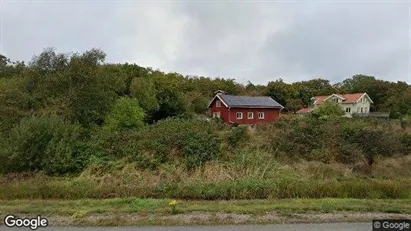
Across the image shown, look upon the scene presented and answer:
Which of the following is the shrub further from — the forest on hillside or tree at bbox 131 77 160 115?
tree at bbox 131 77 160 115

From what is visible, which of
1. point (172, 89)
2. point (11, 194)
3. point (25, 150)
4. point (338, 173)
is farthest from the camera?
point (172, 89)

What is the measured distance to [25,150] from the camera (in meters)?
13.1

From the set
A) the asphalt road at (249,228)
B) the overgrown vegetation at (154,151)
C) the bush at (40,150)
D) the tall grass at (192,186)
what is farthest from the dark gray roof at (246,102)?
the asphalt road at (249,228)

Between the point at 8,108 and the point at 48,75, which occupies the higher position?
the point at 48,75

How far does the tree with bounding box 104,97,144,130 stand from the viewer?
2025cm

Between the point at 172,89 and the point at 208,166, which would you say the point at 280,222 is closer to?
the point at 208,166

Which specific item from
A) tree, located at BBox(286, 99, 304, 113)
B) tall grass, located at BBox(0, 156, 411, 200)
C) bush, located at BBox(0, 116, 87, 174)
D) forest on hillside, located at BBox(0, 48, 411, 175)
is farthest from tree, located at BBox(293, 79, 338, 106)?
bush, located at BBox(0, 116, 87, 174)

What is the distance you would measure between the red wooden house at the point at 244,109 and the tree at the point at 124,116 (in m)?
19.2

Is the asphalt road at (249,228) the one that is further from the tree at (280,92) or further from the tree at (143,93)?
the tree at (280,92)

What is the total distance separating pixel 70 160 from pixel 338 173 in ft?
41.9

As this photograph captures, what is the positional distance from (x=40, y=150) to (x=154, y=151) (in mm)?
5147

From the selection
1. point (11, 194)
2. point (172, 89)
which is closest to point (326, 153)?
point (11, 194)

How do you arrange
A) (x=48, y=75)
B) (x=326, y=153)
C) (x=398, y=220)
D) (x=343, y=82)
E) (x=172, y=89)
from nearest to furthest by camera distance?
(x=398, y=220) < (x=326, y=153) < (x=48, y=75) < (x=172, y=89) < (x=343, y=82)

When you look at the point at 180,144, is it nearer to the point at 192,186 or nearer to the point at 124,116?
the point at 192,186
